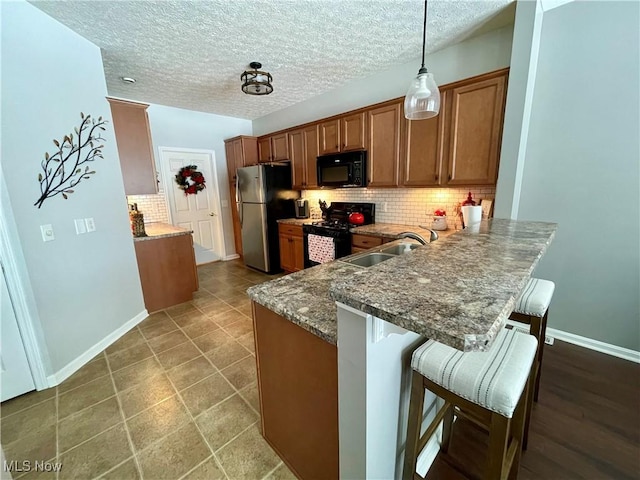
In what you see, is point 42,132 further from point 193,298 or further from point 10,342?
point 193,298

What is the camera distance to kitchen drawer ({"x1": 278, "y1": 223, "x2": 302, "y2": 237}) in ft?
12.4

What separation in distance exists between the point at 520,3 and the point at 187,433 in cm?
371

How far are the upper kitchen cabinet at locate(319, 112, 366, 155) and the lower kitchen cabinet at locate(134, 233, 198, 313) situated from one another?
2102mm

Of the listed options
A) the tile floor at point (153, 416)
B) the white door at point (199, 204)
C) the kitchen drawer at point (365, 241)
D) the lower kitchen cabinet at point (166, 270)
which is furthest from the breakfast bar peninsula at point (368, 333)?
the white door at point (199, 204)

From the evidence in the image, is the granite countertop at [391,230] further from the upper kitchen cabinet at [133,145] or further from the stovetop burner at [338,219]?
the upper kitchen cabinet at [133,145]

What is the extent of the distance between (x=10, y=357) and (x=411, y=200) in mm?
3684

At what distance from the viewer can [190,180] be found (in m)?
4.55

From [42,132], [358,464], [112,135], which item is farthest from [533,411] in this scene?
[112,135]

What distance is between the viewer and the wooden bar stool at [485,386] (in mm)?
823

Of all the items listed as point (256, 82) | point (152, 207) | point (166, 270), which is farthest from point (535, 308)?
point (152, 207)

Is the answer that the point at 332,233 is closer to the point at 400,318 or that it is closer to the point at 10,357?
the point at 400,318

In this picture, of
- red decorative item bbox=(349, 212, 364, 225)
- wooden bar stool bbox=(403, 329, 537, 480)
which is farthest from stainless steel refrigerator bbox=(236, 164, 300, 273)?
wooden bar stool bbox=(403, 329, 537, 480)

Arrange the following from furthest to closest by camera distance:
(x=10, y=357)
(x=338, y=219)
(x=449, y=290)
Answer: (x=338, y=219), (x=10, y=357), (x=449, y=290)

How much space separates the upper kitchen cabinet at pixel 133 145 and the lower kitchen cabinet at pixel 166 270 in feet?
2.03
